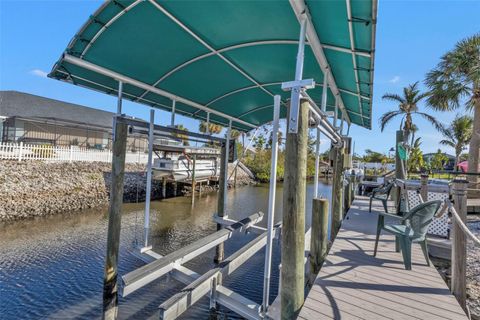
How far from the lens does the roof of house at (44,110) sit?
20.1 meters

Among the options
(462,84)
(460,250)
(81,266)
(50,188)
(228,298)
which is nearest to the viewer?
(460,250)

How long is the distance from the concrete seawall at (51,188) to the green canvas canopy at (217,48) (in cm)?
526

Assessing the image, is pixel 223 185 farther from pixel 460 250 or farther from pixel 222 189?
pixel 460 250

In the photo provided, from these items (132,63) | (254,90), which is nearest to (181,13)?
(132,63)

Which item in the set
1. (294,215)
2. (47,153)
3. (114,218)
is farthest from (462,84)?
(47,153)

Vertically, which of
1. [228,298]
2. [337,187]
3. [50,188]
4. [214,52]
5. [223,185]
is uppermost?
[214,52]

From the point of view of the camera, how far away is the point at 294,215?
2719 mm

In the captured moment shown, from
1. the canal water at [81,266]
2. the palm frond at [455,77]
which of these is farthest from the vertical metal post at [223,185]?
the palm frond at [455,77]

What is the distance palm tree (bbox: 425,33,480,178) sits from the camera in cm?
1212

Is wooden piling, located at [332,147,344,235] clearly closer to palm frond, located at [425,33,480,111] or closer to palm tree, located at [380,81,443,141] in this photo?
palm frond, located at [425,33,480,111]

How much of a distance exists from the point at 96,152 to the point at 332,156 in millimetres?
14692

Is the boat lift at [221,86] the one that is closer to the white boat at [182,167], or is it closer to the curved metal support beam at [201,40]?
the curved metal support beam at [201,40]

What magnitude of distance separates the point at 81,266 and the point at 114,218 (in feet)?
11.4

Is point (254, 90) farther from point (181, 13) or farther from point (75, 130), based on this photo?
point (75, 130)
